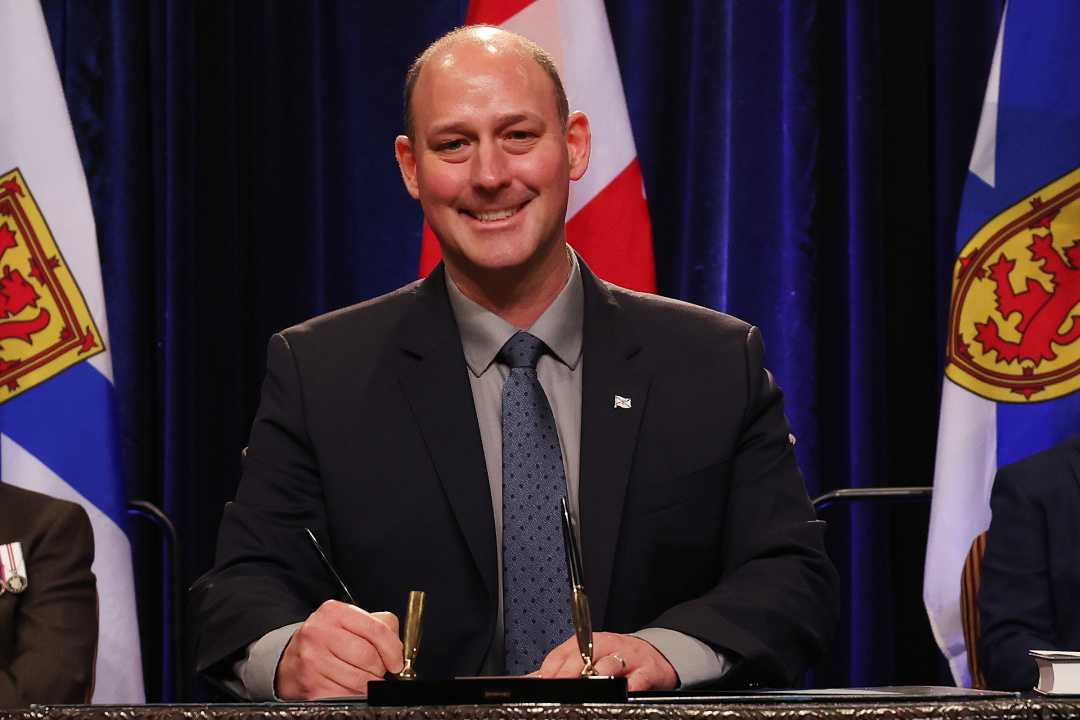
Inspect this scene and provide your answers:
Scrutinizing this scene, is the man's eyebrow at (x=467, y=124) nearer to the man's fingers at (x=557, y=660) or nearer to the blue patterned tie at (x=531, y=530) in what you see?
the blue patterned tie at (x=531, y=530)

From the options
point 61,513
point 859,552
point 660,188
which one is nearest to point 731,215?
point 660,188

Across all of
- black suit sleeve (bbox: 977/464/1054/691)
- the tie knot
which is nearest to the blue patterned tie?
the tie knot

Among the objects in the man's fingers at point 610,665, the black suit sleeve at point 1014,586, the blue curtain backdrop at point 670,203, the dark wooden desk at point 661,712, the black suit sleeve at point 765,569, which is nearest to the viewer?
the dark wooden desk at point 661,712

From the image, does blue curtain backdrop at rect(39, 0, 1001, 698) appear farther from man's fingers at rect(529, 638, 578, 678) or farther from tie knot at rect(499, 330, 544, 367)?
man's fingers at rect(529, 638, 578, 678)

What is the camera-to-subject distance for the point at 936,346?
306 cm

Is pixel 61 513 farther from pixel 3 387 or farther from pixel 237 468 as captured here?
pixel 237 468

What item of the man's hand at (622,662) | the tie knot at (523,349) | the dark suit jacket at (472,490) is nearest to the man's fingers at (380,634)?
the man's hand at (622,662)

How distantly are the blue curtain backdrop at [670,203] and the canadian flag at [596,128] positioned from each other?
0.32 metres

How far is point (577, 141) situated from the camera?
5.90 feet

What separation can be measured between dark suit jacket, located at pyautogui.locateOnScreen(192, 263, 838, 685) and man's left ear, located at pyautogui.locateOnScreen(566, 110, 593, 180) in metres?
0.24

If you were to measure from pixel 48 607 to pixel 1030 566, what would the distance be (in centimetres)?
178

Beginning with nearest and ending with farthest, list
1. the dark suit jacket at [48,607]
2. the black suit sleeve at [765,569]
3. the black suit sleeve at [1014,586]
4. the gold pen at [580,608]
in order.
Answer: the gold pen at [580,608] < the black suit sleeve at [765,569] < the dark suit jacket at [48,607] < the black suit sleeve at [1014,586]

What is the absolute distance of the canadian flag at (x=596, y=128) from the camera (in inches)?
109

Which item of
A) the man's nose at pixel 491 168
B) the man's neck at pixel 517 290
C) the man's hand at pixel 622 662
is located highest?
the man's nose at pixel 491 168
